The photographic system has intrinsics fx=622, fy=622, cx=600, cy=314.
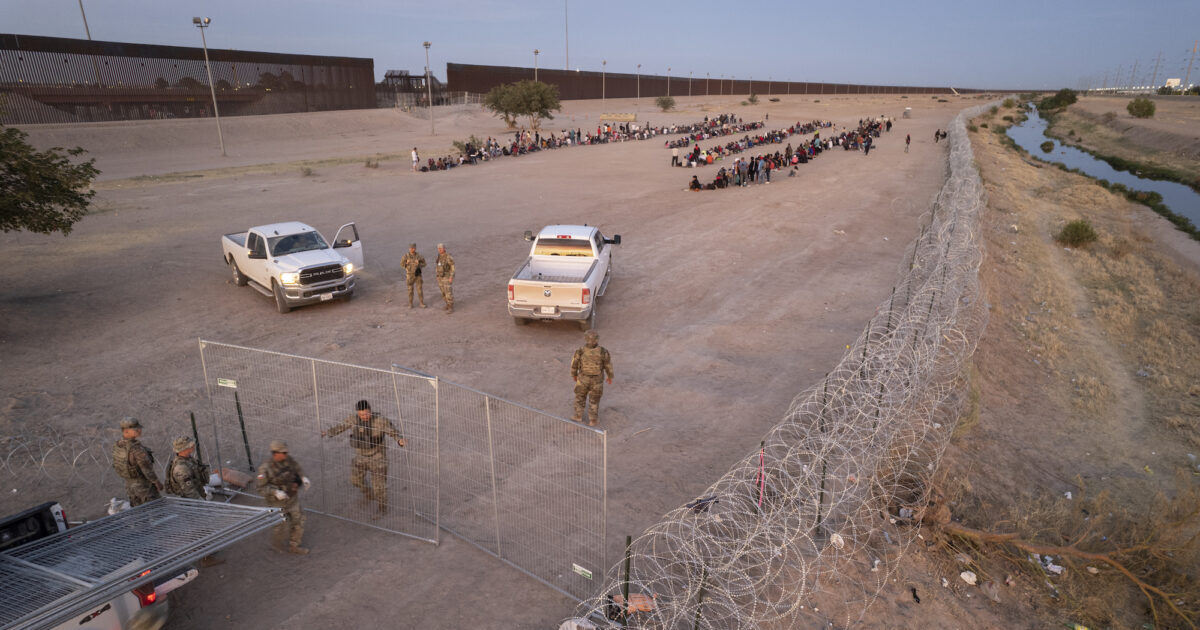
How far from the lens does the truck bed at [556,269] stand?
13312 mm

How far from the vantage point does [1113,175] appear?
48.3 meters

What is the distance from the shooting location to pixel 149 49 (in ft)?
181

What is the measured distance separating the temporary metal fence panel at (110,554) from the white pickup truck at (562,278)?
7.05 m

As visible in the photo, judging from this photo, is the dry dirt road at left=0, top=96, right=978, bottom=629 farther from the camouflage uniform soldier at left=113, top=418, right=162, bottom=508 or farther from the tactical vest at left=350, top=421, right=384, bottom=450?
the camouflage uniform soldier at left=113, top=418, right=162, bottom=508

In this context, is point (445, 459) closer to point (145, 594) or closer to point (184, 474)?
point (184, 474)

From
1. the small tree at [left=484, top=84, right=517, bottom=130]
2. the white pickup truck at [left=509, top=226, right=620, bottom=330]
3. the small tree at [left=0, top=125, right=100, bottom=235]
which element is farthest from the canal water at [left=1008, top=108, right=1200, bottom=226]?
the small tree at [left=484, top=84, right=517, bottom=130]

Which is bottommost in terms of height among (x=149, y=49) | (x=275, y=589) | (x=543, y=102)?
(x=275, y=589)

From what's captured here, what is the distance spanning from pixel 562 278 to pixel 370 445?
677 centimetres

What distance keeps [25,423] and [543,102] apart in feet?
188

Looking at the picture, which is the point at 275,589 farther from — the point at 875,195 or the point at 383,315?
the point at 875,195

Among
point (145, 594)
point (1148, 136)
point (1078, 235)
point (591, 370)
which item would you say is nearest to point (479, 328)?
point (591, 370)

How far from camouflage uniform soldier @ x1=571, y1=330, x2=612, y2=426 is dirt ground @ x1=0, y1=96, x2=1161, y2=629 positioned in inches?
23.8

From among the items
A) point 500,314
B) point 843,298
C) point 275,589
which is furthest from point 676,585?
point 843,298

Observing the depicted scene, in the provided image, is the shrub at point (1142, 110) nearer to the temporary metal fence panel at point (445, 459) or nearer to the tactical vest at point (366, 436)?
the temporary metal fence panel at point (445, 459)
